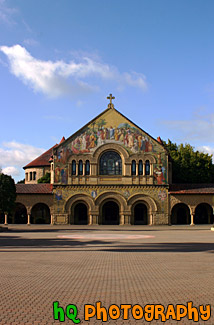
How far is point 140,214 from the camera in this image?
166ft

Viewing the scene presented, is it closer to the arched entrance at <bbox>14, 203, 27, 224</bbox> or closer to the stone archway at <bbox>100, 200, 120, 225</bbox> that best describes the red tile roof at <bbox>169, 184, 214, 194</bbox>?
the stone archway at <bbox>100, 200, 120, 225</bbox>

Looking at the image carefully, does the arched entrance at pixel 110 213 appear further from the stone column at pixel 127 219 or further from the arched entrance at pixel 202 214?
the arched entrance at pixel 202 214

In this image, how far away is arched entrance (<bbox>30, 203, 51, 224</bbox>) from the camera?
53047 millimetres

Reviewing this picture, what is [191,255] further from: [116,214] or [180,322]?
[116,214]

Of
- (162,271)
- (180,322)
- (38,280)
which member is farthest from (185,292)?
(38,280)

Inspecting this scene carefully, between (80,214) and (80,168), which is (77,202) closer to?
(80,214)

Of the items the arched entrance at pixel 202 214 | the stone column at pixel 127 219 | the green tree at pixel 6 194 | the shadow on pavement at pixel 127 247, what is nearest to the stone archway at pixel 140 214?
the stone column at pixel 127 219

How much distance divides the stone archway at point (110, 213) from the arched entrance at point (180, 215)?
820 centimetres

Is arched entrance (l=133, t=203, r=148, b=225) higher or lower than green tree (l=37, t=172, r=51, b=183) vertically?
lower

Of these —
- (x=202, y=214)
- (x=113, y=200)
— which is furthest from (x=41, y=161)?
(x=202, y=214)

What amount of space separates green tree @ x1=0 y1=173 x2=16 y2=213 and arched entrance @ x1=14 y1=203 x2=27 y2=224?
14205 mm

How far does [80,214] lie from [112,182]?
634 centimetres

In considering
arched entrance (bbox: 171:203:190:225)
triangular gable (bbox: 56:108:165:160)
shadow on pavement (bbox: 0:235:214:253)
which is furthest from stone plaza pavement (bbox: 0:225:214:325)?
arched entrance (bbox: 171:203:190:225)

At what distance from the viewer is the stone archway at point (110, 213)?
5088 cm
